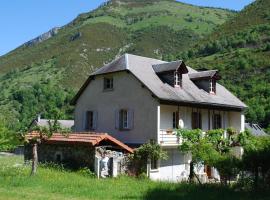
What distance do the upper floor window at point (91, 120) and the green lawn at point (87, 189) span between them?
35.2ft

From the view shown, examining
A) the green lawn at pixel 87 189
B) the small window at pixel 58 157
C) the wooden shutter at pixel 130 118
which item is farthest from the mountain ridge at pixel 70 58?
the green lawn at pixel 87 189

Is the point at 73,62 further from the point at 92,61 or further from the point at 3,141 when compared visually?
the point at 3,141

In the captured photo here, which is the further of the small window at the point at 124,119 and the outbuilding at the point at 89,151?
the small window at the point at 124,119

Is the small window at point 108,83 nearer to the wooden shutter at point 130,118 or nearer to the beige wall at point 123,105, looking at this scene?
the beige wall at point 123,105

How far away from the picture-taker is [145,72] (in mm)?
34469

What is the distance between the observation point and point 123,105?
34156mm

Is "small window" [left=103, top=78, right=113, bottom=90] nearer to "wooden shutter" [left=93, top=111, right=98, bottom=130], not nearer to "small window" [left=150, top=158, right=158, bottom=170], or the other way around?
"wooden shutter" [left=93, top=111, right=98, bottom=130]

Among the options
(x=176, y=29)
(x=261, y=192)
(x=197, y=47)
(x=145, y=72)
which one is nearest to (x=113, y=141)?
(x=145, y=72)

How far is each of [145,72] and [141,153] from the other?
6796mm

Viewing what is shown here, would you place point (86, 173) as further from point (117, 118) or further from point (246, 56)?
point (246, 56)

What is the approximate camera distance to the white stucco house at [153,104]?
32378 mm

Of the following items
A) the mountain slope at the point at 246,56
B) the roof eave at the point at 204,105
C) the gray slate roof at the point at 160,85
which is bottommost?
the roof eave at the point at 204,105

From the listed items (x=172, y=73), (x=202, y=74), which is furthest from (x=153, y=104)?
(x=202, y=74)

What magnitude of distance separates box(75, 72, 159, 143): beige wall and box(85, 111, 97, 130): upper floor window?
361 mm
